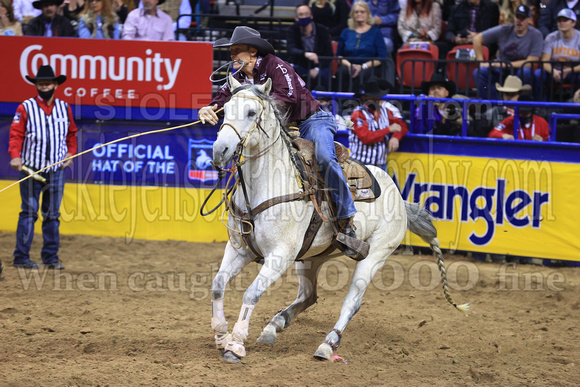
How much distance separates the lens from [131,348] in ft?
18.7

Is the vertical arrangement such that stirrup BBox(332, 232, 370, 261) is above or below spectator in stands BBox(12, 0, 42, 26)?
below

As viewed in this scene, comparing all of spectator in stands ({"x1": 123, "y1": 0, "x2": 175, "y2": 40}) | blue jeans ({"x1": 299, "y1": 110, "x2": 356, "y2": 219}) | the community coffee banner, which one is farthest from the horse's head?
spectator in stands ({"x1": 123, "y1": 0, "x2": 175, "y2": 40})

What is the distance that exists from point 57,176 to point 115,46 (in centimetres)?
228

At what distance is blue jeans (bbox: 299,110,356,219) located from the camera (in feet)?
18.8

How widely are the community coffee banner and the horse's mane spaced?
178 inches

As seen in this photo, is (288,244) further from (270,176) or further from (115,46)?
(115,46)

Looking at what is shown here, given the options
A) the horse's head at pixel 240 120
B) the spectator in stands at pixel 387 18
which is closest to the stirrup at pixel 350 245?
the horse's head at pixel 240 120

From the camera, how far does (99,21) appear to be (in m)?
11.4

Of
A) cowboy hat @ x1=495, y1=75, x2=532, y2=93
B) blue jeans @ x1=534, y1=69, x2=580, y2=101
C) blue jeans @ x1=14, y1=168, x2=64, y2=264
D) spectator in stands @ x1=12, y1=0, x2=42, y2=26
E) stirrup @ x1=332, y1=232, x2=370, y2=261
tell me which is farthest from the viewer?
spectator in stands @ x1=12, y1=0, x2=42, y2=26

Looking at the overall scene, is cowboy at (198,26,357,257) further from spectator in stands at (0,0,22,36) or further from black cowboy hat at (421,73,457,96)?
spectator in stands at (0,0,22,36)

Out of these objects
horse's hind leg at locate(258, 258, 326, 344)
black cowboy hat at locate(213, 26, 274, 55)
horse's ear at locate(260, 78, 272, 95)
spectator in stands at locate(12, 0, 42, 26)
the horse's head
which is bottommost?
horse's hind leg at locate(258, 258, 326, 344)

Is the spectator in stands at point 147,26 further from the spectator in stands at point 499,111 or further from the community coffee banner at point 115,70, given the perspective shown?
the spectator in stands at point 499,111

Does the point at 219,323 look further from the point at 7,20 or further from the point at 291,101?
the point at 7,20

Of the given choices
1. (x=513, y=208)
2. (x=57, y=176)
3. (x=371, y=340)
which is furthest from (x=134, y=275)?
(x=513, y=208)
